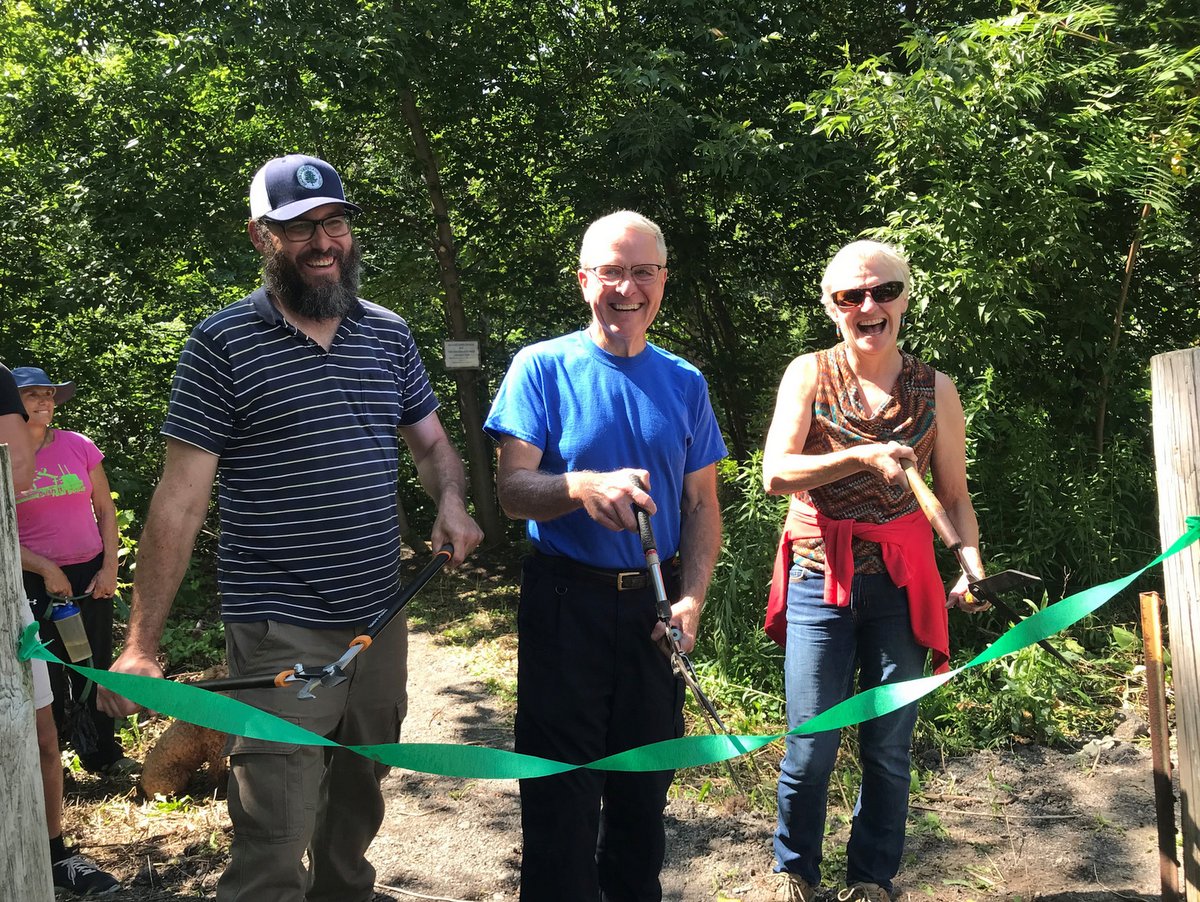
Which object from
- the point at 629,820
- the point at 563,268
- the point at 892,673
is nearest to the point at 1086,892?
the point at 892,673

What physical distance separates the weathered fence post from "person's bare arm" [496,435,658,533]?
106cm

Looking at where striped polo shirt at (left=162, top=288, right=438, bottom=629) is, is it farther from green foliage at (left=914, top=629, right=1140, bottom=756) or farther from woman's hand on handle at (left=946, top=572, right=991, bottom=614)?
green foliage at (left=914, top=629, right=1140, bottom=756)

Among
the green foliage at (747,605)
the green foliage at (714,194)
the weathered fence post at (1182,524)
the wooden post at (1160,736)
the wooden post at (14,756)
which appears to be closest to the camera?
the wooden post at (14,756)

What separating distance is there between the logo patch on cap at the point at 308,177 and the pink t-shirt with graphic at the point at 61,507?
263cm

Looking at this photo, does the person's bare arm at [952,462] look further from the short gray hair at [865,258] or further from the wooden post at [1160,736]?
the wooden post at [1160,736]

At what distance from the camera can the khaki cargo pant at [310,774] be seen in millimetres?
2490

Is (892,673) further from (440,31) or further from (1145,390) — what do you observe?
(440,31)

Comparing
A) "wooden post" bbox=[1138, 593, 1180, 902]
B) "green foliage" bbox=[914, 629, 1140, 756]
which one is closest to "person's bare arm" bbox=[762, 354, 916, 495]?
"wooden post" bbox=[1138, 593, 1180, 902]

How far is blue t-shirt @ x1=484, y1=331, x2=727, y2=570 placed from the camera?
8.91 ft

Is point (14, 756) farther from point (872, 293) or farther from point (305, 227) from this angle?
point (872, 293)

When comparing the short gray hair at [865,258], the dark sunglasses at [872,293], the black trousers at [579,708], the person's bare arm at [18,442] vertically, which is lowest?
the black trousers at [579,708]

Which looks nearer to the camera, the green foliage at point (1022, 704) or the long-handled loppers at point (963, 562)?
the long-handled loppers at point (963, 562)

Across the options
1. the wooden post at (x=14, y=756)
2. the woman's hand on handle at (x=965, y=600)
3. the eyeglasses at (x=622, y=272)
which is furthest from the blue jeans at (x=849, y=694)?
the wooden post at (x=14, y=756)

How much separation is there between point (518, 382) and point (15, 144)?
7.57m
